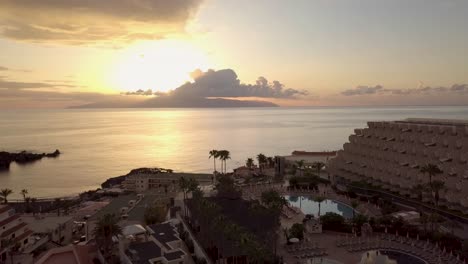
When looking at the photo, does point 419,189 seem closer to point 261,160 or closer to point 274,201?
point 274,201

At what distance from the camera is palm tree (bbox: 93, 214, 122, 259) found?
36.2m

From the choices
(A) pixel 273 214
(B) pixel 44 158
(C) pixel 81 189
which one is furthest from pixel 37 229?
(B) pixel 44 158

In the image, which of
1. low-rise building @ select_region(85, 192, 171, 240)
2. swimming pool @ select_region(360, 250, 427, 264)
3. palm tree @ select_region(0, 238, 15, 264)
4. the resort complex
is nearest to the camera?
swimming pool @ select_region(360, 250, 427, 264)

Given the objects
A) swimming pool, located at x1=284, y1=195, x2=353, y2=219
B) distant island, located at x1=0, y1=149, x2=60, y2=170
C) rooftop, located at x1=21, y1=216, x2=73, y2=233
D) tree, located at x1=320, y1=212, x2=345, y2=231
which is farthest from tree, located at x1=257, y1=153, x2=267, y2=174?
distant island, located at x1=0, y1=149, x2=60, y2=170

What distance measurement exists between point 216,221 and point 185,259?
4.96 meters

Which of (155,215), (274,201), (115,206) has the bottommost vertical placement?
(115,206)

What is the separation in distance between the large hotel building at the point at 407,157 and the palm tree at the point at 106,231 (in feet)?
149

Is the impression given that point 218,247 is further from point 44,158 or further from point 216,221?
point 44,158

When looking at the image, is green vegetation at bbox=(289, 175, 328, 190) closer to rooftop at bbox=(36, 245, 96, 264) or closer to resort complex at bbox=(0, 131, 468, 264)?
resort complex at bbox=(0, 131, 468, 264)

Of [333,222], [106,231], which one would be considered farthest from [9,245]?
[333,222]

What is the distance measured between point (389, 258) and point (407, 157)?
29588mm

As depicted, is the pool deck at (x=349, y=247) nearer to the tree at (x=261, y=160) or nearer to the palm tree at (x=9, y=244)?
the palm tree at (x=9, y=244)

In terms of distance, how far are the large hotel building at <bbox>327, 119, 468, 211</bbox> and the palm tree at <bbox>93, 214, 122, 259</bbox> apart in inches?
1786

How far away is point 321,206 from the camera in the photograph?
62250 millimetres
